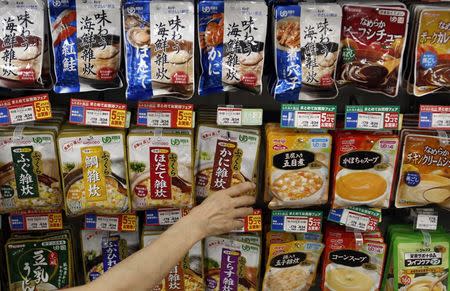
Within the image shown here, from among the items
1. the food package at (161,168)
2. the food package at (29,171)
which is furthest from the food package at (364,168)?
the food package at (29,171)

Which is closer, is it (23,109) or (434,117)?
(23,109)

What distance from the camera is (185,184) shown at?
5.81 ft

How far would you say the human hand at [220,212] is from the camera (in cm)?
143

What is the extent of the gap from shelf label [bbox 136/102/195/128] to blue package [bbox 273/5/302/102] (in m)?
0.32

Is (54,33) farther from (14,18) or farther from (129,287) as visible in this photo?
(129,287)

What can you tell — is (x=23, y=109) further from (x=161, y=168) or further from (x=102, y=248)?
(x=102, y=248)

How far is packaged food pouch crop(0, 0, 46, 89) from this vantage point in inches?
60.9

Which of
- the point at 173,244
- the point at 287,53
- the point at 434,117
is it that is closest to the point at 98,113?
the point at 173,244

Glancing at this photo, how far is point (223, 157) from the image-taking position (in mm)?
1775

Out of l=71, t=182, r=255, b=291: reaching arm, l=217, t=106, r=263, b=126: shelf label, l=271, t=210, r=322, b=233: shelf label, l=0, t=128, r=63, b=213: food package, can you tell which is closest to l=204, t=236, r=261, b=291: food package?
l=271, t=210, r=322, b=233: shelf label

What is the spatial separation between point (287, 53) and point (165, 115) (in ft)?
1.58

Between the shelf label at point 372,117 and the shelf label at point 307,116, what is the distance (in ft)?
0.23

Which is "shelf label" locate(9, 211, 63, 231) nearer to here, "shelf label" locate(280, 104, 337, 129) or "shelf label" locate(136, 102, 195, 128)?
"shelf label" locate(136, 102, 195, 128)

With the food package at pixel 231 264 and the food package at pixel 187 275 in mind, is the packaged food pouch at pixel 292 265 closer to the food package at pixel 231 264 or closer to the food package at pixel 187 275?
the food package at pixel 231 264
